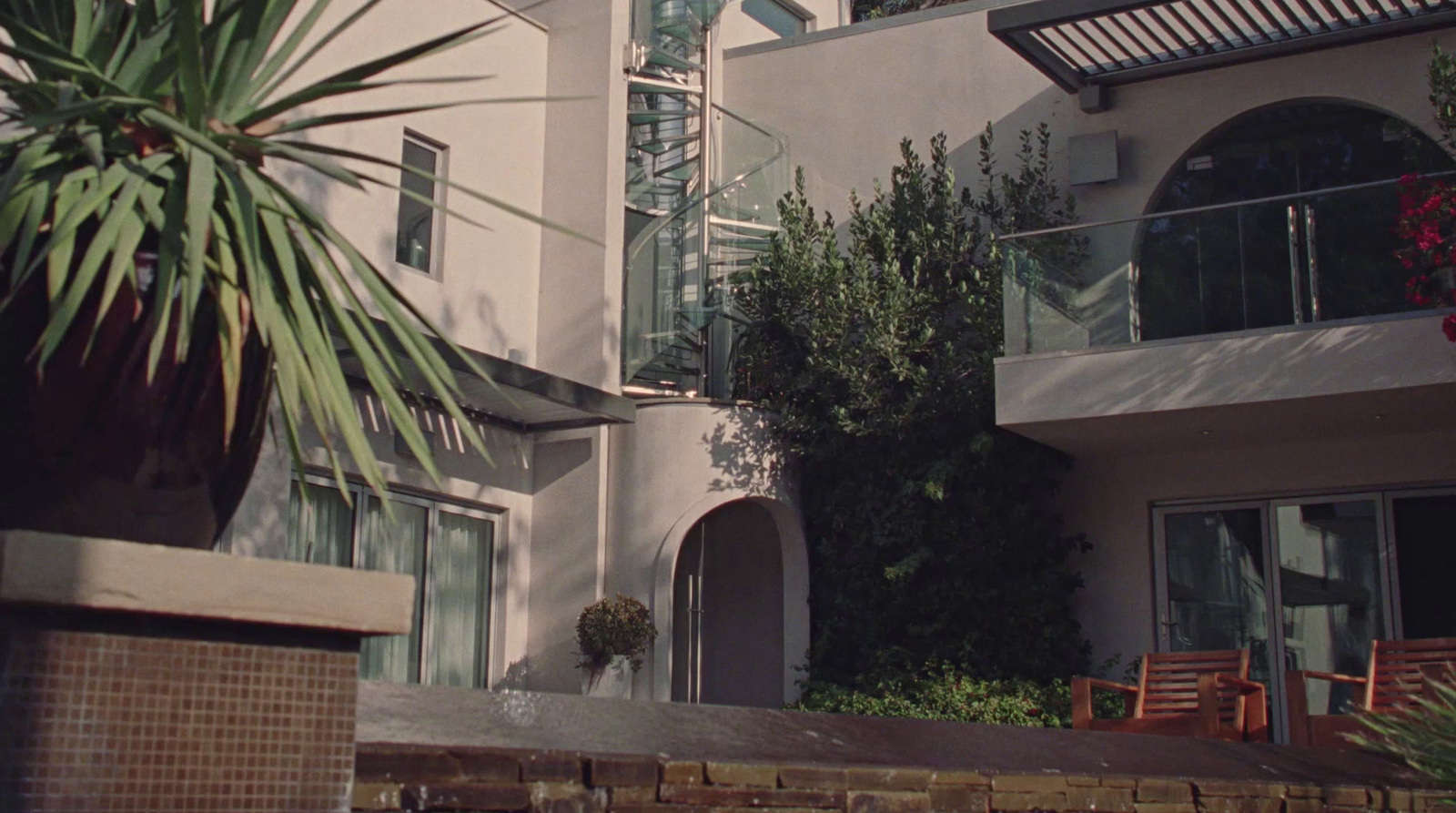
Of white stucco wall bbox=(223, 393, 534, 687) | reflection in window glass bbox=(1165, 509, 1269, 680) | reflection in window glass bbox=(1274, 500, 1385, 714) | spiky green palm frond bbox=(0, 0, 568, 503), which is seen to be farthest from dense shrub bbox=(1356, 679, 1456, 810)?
reflection in window glass bbox=(1165, 509, 1269, 680)

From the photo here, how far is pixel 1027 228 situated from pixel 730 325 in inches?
109

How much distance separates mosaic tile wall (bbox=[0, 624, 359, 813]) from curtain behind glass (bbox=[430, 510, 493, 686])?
365 inches

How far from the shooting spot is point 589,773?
3.00 metres

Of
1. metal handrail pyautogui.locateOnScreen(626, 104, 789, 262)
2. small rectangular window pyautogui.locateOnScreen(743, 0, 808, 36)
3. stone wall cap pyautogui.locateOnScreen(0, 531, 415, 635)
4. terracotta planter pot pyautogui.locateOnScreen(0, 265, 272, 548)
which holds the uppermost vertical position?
small rectangular window pyautogui.locateOnScreen(743, 0, 808, 36)

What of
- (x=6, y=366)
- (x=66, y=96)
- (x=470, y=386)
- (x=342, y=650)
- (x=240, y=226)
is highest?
(x=470, y=386)

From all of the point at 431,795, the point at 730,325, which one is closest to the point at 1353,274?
the point at 730,325

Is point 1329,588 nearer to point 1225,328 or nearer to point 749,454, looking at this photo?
point 1225,328

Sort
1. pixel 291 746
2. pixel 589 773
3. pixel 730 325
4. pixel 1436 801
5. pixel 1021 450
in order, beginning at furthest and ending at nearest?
pixel 730 325 < pixel 1021 450 < pixel 1436 801 < pixel 589 773 < pixel 291 746

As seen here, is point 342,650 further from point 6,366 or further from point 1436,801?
point 1436,801

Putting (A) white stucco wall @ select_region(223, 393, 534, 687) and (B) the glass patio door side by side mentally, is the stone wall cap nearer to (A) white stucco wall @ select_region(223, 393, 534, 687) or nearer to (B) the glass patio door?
(A) white stucco wall @ select_region(223, 393, 534, 687)

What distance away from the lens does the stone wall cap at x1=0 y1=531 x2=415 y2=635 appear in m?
2.29

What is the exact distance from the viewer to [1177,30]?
12711 mm

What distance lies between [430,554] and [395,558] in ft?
1.24

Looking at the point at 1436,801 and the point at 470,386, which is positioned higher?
the point at 470,386
